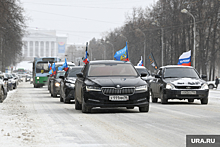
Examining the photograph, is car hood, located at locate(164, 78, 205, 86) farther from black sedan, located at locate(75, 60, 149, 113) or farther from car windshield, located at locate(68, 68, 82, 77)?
black sedan, located at locate(75, 60, 149, 113)

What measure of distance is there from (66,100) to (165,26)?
49612 millimetres

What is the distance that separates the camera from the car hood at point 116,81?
1333 cm

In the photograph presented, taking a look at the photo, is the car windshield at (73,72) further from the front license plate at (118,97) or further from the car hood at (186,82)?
the front license plate at (118,97)

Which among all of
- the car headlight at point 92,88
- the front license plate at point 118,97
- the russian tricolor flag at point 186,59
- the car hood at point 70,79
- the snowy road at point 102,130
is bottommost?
the snowy road at point 102,130

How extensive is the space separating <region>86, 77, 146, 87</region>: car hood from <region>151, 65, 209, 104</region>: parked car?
5017 mm

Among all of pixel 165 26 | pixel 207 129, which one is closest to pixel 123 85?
pixel 207 129

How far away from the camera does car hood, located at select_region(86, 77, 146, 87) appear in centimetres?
1333

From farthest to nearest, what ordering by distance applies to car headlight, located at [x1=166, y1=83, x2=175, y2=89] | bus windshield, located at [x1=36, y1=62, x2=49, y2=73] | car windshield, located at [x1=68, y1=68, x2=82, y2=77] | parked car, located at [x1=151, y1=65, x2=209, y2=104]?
bus windshield, located at [x1=36, y1=62, x2=49, y2=73] < car windshield, located at [x1=68, y1=68, x2=82, y2=77] < car headlight, located at [x1=166, y1=83, x2=175, y2=89] < parked car, located at [x1=151, y1=65, x2=209, y2=104]

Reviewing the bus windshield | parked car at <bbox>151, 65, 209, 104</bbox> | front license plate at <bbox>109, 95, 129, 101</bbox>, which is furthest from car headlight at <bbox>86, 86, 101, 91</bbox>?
the bus windshield

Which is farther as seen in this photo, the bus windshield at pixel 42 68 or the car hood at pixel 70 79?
the bus windshield at pixel 42 68

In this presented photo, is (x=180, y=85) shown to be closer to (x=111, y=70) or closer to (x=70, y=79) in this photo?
(x=70, y=79)

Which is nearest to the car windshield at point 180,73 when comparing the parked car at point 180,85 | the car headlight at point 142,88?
the parked car at point 180,85

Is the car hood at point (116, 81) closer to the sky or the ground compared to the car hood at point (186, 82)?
closer to the sky

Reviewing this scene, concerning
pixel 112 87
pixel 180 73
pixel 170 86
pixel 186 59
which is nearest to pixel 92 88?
pixel 112 87
